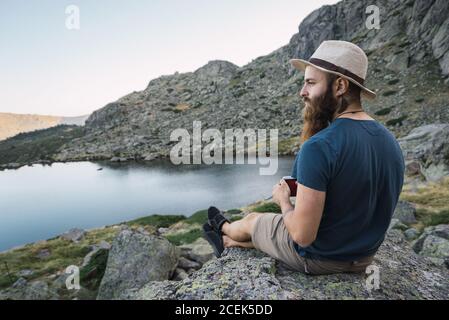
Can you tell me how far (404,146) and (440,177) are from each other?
24.9ft

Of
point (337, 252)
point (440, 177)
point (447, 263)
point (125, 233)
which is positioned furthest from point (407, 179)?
point (337, 252)

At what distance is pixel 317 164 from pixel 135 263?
9.25 m

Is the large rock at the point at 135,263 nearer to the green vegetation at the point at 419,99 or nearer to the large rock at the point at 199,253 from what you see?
the large rock at the point at 199,253

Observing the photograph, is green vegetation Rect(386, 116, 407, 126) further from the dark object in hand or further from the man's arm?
the man's arm

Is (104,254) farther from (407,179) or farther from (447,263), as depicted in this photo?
(407,179)

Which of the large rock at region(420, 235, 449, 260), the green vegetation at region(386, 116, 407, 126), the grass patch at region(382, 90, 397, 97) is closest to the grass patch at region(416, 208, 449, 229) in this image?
the large rock at region(420, 235, 449, 260)

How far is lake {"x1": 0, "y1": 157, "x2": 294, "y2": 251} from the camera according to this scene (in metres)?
29.4

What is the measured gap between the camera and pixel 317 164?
8.32 ft

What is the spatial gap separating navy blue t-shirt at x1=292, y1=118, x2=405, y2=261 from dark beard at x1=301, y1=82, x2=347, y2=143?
8.4 inches

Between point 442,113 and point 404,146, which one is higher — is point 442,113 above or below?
above

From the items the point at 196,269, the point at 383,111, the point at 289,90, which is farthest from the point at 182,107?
the point at 196,269

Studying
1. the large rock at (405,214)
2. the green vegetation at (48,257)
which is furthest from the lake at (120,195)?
the large rock at (405,214)

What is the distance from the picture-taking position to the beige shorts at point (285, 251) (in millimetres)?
3367
